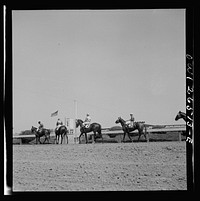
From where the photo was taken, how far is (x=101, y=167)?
471 centimetres

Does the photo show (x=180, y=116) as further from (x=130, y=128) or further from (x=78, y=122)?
(x=78, y=122)

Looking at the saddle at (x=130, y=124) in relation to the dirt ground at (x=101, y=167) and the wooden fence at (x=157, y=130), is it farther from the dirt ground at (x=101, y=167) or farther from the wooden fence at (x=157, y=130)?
the dirt ground at (x=101, y=167)

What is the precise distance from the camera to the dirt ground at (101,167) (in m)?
4.68

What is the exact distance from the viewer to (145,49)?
470cm

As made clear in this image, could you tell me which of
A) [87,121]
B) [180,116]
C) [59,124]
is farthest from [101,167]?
[180,116]

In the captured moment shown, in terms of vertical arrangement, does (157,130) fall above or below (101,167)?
above

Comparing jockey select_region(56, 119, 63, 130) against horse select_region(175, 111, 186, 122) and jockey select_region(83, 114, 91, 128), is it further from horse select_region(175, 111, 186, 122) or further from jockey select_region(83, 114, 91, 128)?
horse select_region(175, 111, 186, 122)

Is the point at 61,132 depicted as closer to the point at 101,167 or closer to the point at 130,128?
the point at 101,167

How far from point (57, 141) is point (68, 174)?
0.40 m

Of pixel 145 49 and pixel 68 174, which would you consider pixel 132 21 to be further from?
pixel 68 174

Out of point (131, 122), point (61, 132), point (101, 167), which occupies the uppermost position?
point (131, 122)
